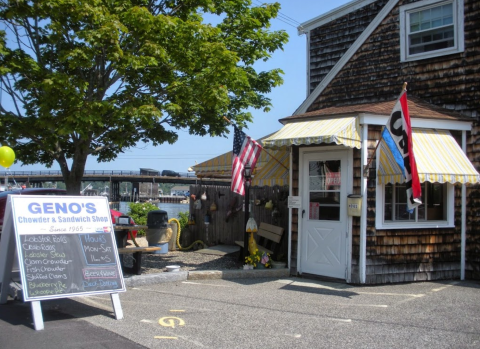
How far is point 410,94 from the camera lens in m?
10.6

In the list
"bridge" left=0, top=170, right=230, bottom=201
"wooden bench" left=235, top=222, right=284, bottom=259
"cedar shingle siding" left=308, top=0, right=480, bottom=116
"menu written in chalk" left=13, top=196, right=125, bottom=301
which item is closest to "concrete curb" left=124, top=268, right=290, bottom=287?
"wooden bench" left=235, top=222, right=284, bottom=259

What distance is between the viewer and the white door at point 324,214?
898 cm

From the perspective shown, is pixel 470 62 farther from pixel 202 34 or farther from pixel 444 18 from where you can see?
pixel 202 34

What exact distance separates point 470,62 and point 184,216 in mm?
9912

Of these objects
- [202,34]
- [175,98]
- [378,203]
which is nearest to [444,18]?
[378,203]

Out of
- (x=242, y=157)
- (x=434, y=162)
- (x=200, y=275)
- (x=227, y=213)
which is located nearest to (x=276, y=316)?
(x=200, y=275)

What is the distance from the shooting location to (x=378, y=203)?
879cm

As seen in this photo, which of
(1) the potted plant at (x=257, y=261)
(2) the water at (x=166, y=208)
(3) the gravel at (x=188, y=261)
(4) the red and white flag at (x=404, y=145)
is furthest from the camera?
(2) the water at (x=166, y=208)

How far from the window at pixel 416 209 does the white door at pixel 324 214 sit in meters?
0.70

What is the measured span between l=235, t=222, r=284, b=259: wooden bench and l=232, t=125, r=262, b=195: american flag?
66.9 inches

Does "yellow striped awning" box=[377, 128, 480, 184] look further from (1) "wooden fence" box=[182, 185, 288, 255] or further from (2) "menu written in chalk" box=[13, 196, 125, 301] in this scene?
(2) "menu written in chalk" box=[13, 196, 125, 301]

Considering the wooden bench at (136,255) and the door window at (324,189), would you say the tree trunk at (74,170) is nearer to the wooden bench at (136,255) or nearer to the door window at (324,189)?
the wooden bench at (136,255)

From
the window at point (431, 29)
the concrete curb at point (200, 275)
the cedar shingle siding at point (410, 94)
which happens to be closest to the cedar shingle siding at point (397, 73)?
the cedar shingle siding at point (410, 94)

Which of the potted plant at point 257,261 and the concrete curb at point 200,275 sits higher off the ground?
the potted plant at point 257,261
